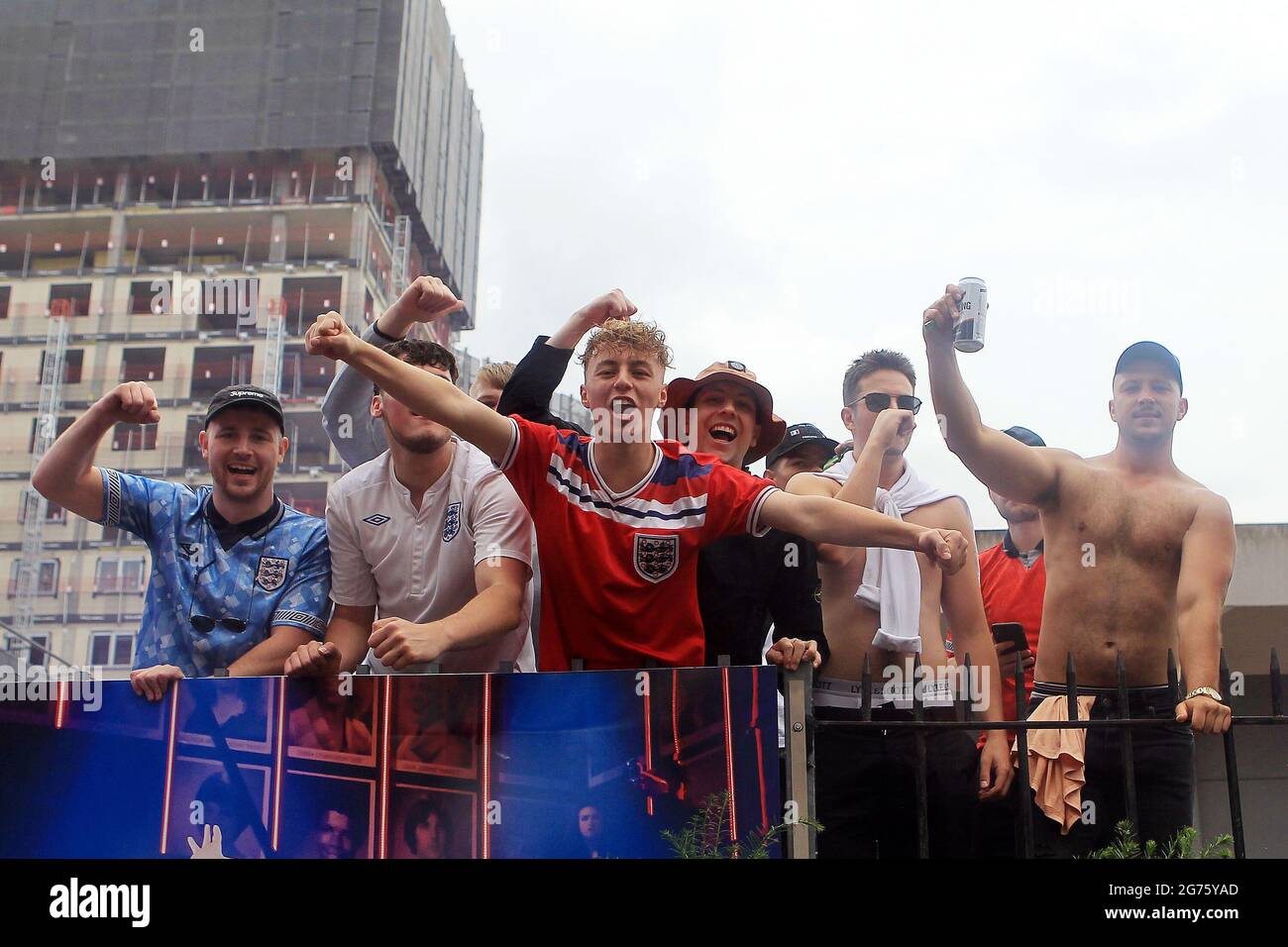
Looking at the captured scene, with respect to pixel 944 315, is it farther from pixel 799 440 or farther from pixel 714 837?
pixel 714 837

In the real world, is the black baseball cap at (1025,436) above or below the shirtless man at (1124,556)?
above

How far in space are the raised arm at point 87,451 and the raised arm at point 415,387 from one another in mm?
621

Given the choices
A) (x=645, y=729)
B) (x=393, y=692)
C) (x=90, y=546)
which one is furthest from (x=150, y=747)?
(x=90, y=546)

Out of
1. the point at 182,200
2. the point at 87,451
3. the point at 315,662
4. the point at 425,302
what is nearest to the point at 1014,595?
the point at 425,302

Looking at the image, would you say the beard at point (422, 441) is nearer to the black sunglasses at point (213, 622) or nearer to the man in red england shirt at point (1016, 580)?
the black sunglasses at point (213, 622)

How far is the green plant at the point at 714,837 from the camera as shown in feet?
9.59

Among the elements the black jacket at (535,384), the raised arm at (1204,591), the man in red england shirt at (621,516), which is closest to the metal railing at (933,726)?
the raised arm at (1204,591)

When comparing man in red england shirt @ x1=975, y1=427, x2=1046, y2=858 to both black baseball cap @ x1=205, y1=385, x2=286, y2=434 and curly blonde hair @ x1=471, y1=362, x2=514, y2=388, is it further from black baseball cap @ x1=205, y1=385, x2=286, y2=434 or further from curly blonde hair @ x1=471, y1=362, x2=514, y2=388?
black baseball cap @ x1=205, y1=385, x2=286, y2=434

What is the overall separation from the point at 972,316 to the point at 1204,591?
3.79ft

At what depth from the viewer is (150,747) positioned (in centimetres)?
324

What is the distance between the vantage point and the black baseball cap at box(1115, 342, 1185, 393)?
163 inches

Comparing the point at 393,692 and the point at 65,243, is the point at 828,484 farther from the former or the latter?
the point at 65,243

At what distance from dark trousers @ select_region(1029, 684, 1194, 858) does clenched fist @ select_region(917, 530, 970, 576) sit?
85cm
